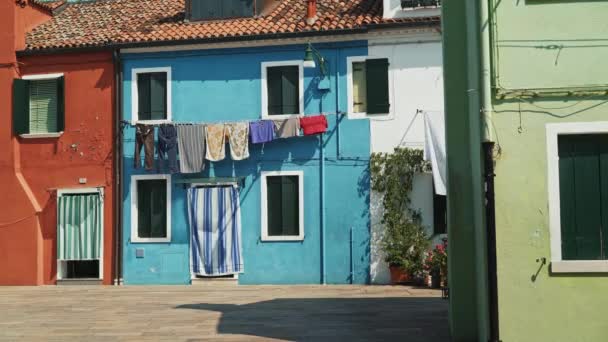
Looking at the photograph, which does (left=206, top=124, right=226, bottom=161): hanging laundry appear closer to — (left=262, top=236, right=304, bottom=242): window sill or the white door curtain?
(left=262, top=236, right=304, bottom=242): window sill

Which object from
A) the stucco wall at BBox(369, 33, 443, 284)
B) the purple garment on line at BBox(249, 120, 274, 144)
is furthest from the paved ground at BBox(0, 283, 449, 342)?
the purple garment on line at BBox(249, 120, 274, 144)

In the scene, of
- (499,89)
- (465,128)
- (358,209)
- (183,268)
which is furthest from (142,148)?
(499,89)

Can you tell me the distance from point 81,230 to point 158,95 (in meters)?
4.39

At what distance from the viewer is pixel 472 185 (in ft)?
32.2

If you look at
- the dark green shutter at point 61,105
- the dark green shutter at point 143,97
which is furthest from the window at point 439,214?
the dark green shutter at point 61,105

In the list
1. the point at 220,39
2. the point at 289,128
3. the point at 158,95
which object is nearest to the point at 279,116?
the point at 289,128

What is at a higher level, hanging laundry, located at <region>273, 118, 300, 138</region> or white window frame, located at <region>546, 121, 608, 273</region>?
hanging laundry, located at <region>273, 118, 300, 138</region>

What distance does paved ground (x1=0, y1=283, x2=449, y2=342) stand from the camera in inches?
445

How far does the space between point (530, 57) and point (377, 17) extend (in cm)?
1088

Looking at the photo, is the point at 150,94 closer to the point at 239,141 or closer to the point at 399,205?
the point at 239,141

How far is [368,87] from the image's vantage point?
18969mm

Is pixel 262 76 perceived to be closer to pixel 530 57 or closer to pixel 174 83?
pixel 174 83

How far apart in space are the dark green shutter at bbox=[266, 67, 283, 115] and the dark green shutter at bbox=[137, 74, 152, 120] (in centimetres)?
351

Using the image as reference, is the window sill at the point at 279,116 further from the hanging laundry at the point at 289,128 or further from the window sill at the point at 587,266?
the window sill at the point at 587,266
